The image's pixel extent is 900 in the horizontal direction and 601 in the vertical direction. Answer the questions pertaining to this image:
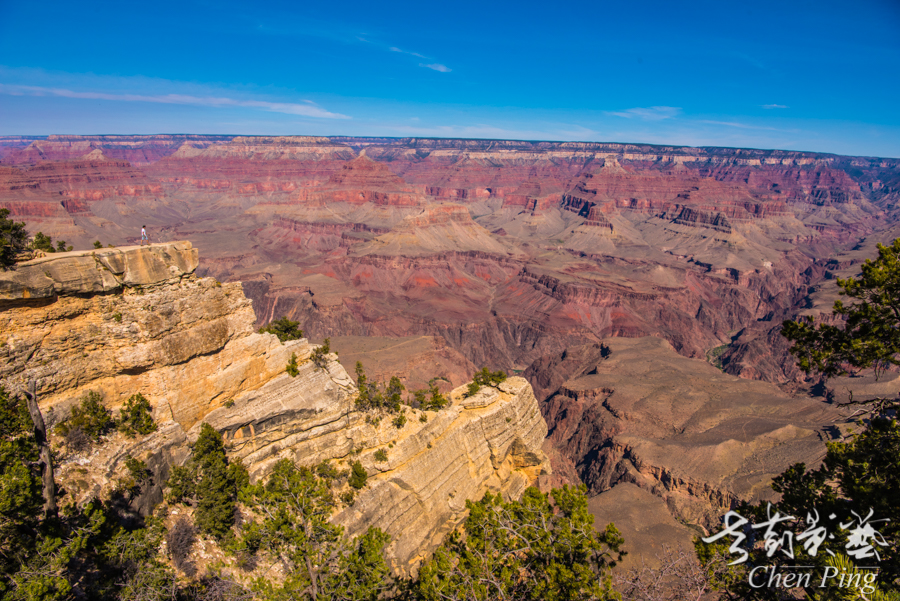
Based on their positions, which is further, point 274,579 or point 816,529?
point 274,579

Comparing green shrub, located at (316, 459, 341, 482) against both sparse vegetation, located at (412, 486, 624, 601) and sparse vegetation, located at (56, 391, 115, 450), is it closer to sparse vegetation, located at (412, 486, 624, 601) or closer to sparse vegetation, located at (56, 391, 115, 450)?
sparse vegetation, located at (412, 486, 624, 601)

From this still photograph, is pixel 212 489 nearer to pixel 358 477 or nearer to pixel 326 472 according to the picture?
pixel 326 472

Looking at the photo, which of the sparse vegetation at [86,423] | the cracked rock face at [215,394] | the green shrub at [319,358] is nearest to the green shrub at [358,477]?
the cracked rock face at [215,394]

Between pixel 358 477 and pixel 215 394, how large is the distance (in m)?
9.75

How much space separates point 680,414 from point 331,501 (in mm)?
51072

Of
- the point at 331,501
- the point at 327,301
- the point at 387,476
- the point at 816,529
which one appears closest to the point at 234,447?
the point at 331,501

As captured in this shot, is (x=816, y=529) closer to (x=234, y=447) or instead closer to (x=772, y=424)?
(x=234, y=447)

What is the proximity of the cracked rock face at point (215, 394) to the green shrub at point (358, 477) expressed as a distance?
0.72 m

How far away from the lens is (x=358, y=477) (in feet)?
87.1

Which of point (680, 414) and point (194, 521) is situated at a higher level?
point (194, 521)

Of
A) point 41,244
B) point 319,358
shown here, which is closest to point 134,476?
point 319,358

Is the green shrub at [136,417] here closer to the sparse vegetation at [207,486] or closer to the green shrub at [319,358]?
the sparse vegetation at [207,486]

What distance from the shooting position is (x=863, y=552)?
14492mm

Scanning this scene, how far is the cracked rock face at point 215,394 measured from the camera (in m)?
20.2
